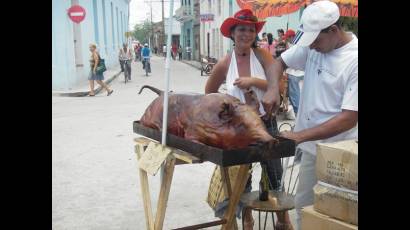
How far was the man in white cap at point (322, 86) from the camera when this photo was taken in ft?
7.65

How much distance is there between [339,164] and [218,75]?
1.42 m

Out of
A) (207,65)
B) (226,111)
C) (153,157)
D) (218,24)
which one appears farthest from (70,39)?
(226,111)

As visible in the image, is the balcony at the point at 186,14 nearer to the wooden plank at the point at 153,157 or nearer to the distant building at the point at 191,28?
the distant building at the point at 191,28

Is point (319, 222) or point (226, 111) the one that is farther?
point (226, 111)

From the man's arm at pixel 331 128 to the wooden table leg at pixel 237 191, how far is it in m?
0.47

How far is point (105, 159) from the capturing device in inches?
242

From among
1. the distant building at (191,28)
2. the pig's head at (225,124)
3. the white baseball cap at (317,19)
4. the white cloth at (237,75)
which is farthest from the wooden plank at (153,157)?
the distant building at (191,28)

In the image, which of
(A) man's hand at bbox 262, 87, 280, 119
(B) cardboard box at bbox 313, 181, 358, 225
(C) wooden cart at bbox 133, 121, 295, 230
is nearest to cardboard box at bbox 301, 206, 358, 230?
(B) cardboard box at bbox 313, 181, 358, 225

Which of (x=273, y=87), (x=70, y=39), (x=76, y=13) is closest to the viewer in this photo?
(x=273, y=87)

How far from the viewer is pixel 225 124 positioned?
7.20 feet

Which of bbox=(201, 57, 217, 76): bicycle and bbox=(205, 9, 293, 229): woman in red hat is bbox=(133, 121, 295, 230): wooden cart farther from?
bbox=(201, 57, 217, 76): bicycle

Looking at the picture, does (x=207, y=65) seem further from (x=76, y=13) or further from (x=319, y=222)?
(x=319, y=222)

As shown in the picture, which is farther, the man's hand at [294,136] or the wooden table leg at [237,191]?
the wooden table leg at [237,191]
